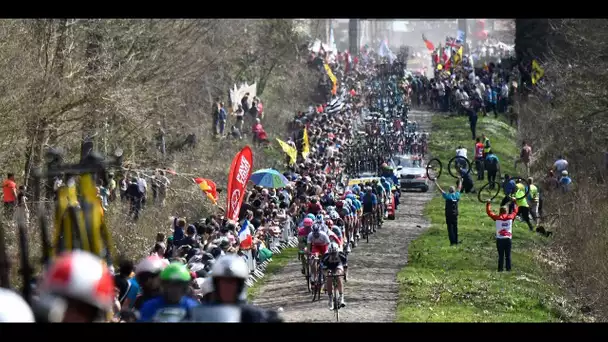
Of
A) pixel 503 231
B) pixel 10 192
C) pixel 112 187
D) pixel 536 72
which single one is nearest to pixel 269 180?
pixel 112 187

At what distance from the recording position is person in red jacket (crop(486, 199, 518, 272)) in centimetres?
2689

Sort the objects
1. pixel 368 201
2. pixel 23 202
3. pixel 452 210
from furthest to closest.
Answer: pixel 368 201
pixel 452 210
pixel 23 202

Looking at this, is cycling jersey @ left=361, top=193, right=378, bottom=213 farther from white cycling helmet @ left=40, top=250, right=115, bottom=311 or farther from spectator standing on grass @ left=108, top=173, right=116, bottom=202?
white cycling helmet @ left=40, top=250, right=115, bottom=311

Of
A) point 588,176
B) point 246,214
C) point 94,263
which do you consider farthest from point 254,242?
point 94,263

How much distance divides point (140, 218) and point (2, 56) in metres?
4.65

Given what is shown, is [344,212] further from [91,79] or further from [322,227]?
[322,227]

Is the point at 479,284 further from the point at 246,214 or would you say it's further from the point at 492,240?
the point at 492,240

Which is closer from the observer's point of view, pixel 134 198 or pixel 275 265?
pixel 275 265

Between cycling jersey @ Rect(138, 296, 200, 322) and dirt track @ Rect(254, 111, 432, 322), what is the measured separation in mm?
12061

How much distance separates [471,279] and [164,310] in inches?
736

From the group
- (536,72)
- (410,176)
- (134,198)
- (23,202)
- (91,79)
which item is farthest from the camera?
(536,72)

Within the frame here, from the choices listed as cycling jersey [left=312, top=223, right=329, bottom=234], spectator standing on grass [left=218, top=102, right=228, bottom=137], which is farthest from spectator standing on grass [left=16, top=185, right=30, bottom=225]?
spectator standing on grass [left=218, top=102, right=228, bottom=137]

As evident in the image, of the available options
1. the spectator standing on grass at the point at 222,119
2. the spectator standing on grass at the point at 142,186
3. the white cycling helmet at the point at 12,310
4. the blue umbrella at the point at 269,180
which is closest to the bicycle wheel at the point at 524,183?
the blue umbrella at the point at 269,180

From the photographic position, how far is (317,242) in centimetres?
2348
